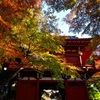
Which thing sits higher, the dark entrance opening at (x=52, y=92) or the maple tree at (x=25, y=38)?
the maple tree at (x=25, y=38)

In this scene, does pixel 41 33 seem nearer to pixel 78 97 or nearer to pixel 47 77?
pixel 47 77

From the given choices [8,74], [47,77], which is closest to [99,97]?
[47,77]

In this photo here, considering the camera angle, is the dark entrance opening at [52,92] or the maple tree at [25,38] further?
the dark entrance opening at [52,92]

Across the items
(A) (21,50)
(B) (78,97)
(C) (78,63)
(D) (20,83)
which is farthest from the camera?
(C) (78,63)

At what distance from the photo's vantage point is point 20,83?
27.7ft

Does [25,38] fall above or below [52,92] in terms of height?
above

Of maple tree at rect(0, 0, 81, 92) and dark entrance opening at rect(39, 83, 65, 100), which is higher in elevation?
maple tree at rect(0, 0, 81, 92)

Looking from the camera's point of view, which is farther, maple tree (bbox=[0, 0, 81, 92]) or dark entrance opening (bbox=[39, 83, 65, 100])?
dark entrance opening (bbox=[39, 83, 65, 100])

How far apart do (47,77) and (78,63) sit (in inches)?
144

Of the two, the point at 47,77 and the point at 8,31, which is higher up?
the point at 8,31

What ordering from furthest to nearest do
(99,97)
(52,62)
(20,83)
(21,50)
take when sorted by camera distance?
(99,97), (20,83), (21,50), (52,62)

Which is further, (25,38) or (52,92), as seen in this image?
(52,92)

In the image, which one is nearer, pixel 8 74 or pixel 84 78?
pixel 84 78

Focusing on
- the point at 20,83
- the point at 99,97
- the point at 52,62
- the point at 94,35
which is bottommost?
the point at 99,97
